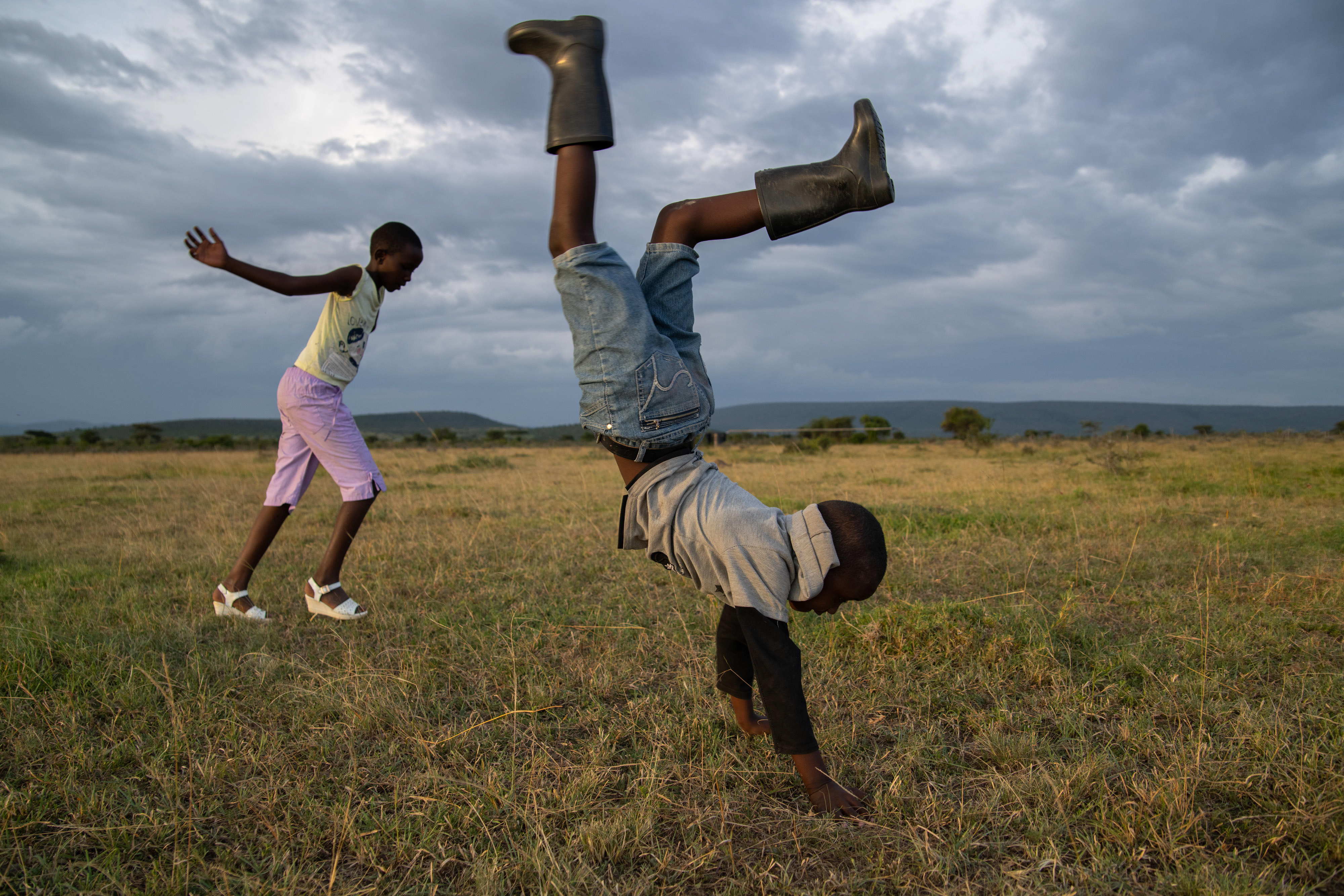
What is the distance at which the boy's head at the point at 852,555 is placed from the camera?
1.96 metres

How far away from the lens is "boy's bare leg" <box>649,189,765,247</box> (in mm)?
2061

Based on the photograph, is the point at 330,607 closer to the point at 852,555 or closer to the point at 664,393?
the point at 664,393

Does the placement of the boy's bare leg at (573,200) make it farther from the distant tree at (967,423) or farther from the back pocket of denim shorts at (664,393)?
the distant tree at (967,423)

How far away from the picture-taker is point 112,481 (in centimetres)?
1223

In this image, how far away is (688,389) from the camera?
2.03m

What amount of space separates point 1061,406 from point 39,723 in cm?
14929

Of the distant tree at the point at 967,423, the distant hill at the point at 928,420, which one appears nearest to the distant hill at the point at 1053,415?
the distant hill at the point at 928,420

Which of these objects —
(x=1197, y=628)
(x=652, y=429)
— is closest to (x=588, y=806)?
(x=652, y=429)

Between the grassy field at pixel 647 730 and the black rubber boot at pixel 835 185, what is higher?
the black rubber boot at pixel 835 185

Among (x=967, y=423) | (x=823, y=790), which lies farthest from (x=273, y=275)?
(x=967, y=423)

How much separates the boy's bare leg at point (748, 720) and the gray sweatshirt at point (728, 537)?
52 cm

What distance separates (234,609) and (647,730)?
256 centimetres

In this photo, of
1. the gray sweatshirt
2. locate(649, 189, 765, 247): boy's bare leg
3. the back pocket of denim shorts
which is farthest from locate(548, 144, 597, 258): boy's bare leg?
the gray sweatshirt

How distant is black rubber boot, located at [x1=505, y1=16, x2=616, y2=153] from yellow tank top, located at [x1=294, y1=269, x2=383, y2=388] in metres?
2.15
